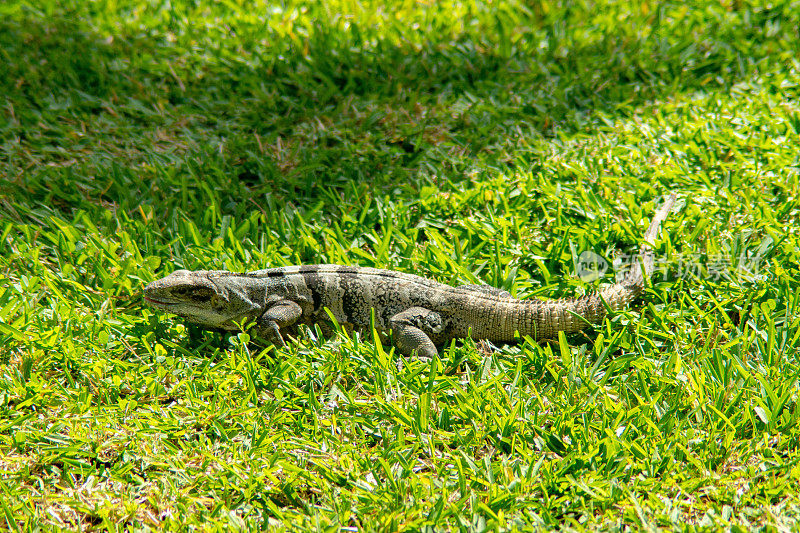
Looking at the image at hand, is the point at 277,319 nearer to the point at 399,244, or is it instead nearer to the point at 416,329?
the point at 416,329

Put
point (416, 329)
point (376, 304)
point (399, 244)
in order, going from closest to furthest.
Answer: point (416, 329), point (376, 304), point (399, 244)

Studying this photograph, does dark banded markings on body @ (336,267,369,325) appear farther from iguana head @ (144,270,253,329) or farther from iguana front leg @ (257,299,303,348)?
iguana head @ (144,270,253,329)

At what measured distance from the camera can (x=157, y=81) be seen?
20.6 ft

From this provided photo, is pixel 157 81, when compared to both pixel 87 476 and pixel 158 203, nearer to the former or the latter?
pixel 158 203

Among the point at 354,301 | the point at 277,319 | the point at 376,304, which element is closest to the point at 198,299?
the point at 277,319

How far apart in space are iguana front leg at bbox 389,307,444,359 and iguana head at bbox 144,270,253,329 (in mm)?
897

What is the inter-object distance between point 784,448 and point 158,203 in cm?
424

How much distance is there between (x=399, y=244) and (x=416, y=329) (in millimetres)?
950

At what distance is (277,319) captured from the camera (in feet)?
12.5

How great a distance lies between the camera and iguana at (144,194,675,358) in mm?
3779

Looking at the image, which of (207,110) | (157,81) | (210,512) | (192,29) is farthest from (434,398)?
(192,29)

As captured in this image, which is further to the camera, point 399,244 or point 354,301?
point 399,244

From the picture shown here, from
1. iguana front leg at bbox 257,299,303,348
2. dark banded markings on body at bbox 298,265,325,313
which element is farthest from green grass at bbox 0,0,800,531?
dark banded markings on body at bbox 298,265,325,313

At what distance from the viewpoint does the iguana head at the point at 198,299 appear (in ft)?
12.4
